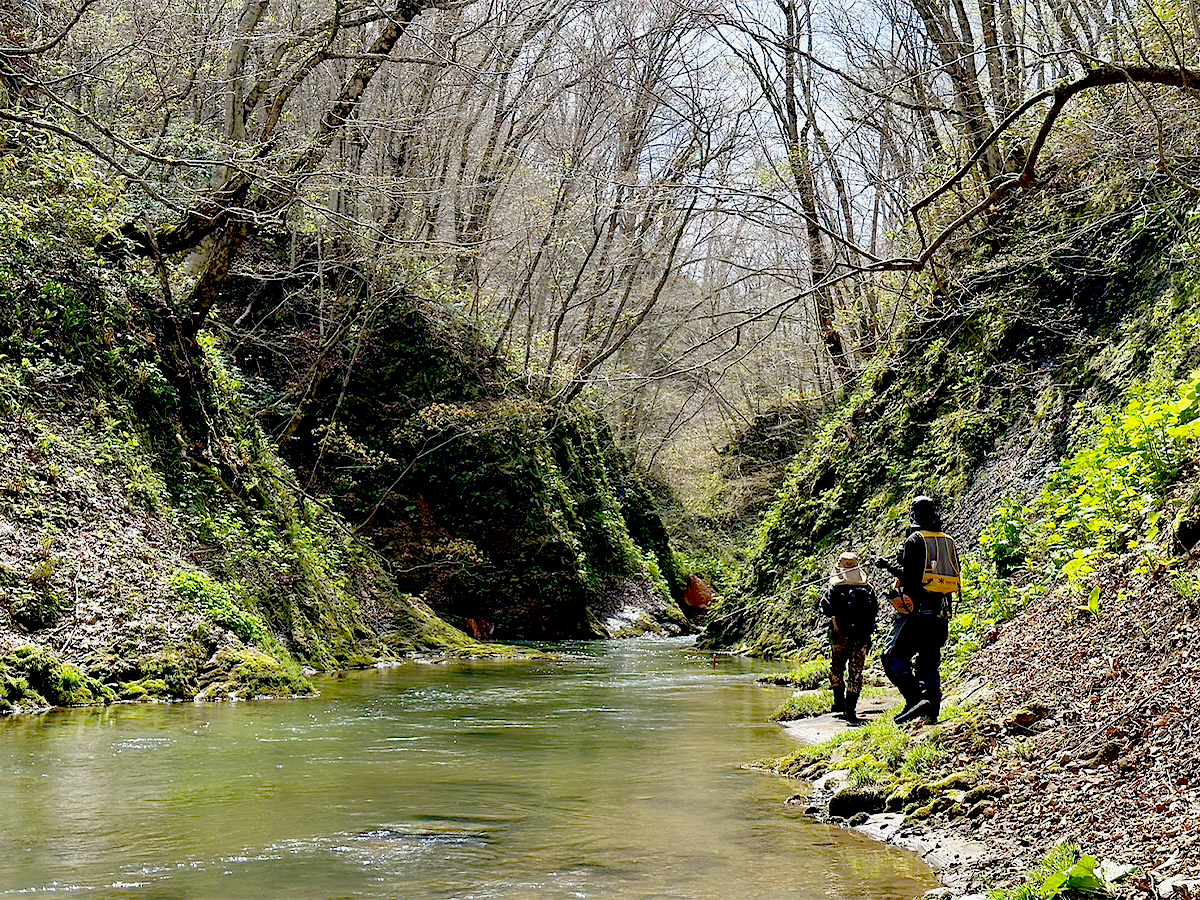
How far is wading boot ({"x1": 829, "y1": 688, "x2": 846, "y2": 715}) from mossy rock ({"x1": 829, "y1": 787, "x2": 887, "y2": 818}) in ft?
13.4

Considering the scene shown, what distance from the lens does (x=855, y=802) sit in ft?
23.1

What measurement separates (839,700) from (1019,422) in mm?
6484

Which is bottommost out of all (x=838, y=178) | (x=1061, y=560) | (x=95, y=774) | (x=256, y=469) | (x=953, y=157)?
(x=95, y=774)

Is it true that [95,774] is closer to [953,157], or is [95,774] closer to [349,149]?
[953,157]

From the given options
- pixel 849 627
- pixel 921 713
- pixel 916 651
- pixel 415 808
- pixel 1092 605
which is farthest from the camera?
pixel 849 627

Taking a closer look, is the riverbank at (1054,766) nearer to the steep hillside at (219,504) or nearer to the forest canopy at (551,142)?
the forest canopy at (551,142)

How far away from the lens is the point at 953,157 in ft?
52.5

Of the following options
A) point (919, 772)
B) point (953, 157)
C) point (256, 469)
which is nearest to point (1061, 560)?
point (919, 772)

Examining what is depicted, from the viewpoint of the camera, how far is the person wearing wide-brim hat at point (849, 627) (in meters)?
10.8

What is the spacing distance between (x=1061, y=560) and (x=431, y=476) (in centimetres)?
1909

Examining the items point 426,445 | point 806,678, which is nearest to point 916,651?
point 806,678

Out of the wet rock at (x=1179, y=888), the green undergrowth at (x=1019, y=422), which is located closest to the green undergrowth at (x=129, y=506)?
the green undergrowth at (x=1019, y=422)

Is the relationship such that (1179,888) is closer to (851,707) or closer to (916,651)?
(916,651)

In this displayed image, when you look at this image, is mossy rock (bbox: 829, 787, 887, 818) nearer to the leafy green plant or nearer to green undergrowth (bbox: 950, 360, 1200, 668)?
green undergrowth (bbox: 950, 360, 1200, 668)
